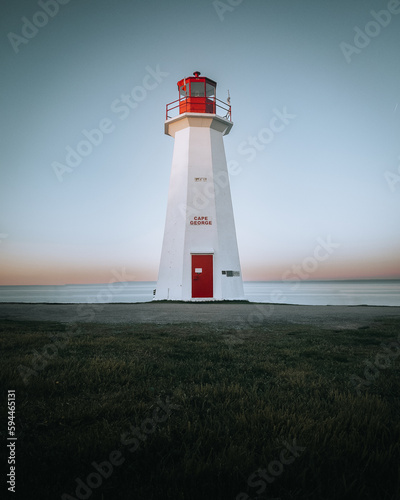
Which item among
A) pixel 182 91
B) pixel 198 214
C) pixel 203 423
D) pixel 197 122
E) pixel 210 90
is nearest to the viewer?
pixel 203 423

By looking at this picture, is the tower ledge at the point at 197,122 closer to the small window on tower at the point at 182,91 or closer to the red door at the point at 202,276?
the small window on tower at the point at 182,91

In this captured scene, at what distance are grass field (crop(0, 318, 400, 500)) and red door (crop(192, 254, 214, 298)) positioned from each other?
12395mm

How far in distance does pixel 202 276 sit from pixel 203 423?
14.9m

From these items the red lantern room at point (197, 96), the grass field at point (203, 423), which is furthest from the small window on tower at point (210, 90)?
the grass field at point (203, 423)

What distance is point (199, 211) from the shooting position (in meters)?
18.1

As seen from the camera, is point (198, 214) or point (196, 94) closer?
point (198, 214)

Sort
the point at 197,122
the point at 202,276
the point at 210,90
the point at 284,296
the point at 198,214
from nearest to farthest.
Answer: the point at 202,276, the point at 198,214, the point at 197,122, the point at 210,90, the point at 284,296

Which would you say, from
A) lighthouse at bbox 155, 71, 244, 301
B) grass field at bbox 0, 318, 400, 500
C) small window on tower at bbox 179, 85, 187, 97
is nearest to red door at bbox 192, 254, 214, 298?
lighthouse at bbox 155, 71, 244, 301

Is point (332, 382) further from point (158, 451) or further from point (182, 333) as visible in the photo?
point (182, 333)

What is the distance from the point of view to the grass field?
5.97 feet

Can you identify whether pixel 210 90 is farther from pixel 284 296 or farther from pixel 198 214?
pixel 284 296

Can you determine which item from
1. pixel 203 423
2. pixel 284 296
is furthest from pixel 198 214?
pixel 284 296

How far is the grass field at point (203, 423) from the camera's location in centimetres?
182

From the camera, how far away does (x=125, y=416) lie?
2.67m
